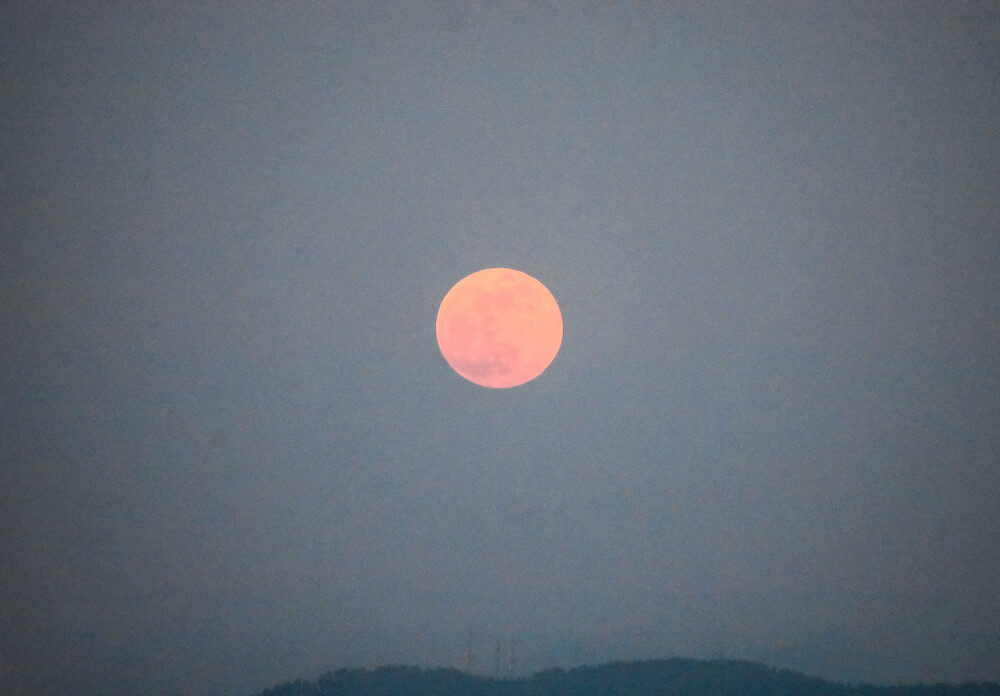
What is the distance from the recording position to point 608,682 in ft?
69.7

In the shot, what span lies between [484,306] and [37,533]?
597 inches

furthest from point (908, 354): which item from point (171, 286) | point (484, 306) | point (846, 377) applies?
point (171, 286)

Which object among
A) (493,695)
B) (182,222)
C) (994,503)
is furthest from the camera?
(182,222)

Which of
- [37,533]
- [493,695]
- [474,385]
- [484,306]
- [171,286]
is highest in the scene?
[171,286]

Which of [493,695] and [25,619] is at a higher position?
[25,619]

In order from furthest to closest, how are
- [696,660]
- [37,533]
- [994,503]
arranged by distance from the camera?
[696,660]
[994,503]
[37,533]

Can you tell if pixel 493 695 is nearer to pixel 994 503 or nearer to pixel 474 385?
pixel 474 385

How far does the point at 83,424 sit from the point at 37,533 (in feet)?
11.9

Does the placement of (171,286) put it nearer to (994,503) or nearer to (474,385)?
(474,385)

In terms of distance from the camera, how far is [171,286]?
22.2m

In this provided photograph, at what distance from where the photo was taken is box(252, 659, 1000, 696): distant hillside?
19.2 m

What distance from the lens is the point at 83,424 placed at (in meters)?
18.2

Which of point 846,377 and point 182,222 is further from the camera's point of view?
point 182,222

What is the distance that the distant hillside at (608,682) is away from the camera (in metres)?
19.2
